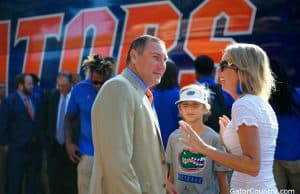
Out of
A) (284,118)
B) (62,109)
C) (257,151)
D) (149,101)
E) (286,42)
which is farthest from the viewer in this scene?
(62,109)

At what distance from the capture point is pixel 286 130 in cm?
453

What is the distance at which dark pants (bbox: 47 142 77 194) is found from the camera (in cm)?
673

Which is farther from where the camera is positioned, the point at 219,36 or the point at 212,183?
the point at 219,36

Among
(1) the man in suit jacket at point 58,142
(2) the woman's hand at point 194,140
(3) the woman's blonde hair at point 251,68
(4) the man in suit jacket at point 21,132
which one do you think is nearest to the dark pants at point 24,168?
(4) the man in suit jacket at point 21,132

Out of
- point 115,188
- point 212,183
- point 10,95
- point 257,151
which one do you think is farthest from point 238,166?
point 10,95

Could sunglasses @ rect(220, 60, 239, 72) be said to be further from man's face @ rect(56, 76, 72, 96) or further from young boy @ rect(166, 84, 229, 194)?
man's face @ rect(56, 76, 72, 96)

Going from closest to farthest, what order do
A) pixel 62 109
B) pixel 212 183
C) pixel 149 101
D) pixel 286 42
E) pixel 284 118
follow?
pixel 149 101 → pixel 212 183 → pixel 284 118 → pixel 286 42 → pixel 62 109

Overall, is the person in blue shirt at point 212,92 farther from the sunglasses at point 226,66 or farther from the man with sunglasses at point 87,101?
the sunglasses at point 226,66

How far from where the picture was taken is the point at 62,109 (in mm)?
6922

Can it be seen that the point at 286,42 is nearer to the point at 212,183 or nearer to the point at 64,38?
the point at 212,183

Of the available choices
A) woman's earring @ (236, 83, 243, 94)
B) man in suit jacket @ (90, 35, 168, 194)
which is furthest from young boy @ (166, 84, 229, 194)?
woman's earring @ (236, 83, 243, 94)

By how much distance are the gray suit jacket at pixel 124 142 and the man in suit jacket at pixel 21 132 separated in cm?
429

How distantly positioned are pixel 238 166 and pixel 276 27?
2.81 metres

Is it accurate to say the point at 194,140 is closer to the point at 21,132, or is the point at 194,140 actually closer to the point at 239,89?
the point at 239,89
